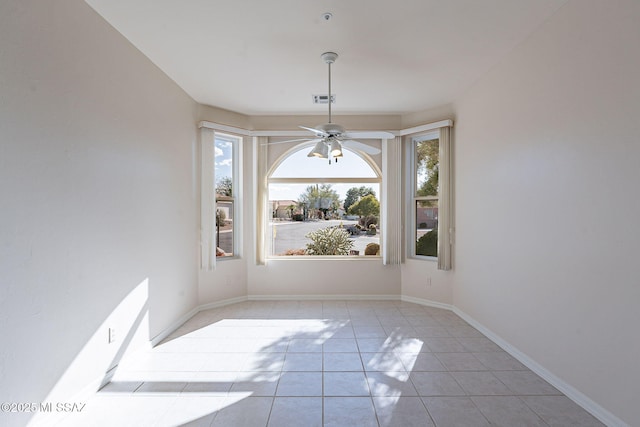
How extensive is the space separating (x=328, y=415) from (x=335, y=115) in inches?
152

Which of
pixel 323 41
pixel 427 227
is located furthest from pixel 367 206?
pixel 323 41

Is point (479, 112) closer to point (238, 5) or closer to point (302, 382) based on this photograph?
point (238, 5)

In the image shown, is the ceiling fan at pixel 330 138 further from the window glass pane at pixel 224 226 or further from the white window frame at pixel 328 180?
the window glass pane at pixel 224 226

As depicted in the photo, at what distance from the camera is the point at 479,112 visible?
3.59 meters

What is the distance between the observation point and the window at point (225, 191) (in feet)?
14.9

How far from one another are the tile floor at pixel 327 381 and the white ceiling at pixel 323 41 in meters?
2.81

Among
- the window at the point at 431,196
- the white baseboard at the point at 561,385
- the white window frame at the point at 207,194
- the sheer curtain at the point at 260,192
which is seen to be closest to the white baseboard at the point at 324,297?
the sheer curtain at the point at 260,192

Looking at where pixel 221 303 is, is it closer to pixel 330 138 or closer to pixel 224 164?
pixel 224 164

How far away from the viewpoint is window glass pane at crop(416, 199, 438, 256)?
4.56 meters

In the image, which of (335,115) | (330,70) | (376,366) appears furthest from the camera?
(335,115)

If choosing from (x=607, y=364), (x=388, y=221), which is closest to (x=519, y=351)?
(x=607, y=364)

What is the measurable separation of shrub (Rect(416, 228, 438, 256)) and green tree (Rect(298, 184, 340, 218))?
1370 millimetres

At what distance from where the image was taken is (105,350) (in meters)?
2.46

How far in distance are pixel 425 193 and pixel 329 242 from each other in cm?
163
